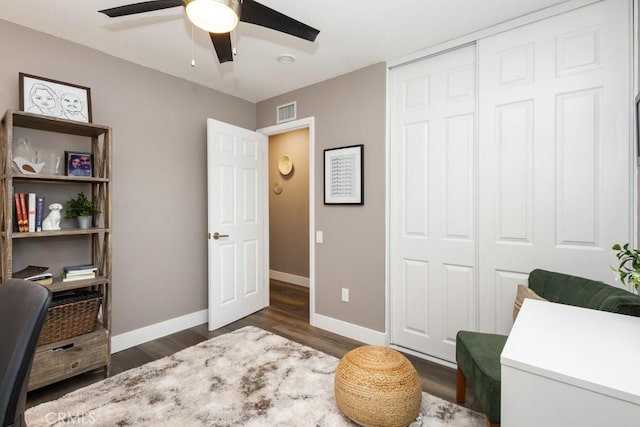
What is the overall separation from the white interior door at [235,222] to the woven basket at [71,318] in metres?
1.03

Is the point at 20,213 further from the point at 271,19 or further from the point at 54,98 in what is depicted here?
the point at 271,19

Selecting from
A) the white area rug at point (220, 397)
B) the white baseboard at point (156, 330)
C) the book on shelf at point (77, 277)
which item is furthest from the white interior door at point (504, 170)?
the book on shelf at point (77, 277)

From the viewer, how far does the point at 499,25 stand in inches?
87.0

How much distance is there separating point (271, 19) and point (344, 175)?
1634 mm

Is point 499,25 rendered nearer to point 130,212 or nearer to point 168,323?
point 130,212

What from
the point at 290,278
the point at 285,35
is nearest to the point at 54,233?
the point at 285,35

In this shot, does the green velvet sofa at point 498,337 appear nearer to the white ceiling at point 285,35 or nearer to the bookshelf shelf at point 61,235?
the white ceiling at point 285,35

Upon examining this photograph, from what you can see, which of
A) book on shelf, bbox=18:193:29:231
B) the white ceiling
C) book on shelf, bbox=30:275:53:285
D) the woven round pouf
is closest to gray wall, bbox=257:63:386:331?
the white ceiling

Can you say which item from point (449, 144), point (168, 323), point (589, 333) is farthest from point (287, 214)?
point (589, 333)

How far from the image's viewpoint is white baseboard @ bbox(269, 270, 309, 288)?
493 centimetres

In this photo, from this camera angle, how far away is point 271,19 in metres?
1.63

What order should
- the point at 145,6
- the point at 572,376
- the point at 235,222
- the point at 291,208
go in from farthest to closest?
the point at 291,208 < the point at 235,222 < the point at 145,6 < the point at 572,376

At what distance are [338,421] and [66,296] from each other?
6.55 feet

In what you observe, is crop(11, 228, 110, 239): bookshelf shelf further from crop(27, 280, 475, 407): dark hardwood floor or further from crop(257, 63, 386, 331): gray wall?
crop(257, 63, 386, 331): gray wall
